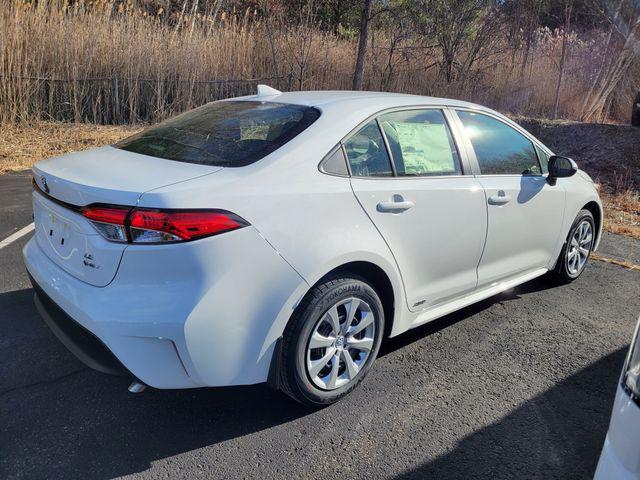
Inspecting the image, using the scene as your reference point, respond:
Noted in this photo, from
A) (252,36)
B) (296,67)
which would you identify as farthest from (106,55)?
(296,67)

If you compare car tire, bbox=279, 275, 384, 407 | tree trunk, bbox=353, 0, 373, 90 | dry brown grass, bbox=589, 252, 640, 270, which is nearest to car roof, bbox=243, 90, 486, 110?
car tire, bbox=279, 275, 384, 407

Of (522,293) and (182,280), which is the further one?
(522,293)

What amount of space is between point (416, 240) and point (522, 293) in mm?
1942

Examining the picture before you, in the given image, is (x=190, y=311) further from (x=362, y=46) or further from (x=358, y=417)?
(x=362, y=46)

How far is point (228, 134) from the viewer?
2957mm

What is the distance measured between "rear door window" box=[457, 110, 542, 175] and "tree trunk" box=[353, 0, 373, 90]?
27.1 feet

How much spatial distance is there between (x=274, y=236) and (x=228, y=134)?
32.3 inches

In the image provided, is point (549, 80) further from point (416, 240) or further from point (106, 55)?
point (416, 240)

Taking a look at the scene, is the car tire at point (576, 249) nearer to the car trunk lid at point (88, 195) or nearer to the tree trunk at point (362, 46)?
the car trunk lid at point (88, 195)

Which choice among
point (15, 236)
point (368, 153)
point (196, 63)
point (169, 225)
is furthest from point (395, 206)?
point (196, 63)

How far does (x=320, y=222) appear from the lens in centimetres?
260

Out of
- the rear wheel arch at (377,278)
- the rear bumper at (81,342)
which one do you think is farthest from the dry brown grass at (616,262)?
the rear bumper at (81,342)

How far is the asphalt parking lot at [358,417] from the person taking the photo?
2441mm

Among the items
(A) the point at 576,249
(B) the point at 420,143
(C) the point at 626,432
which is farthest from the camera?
(A) the point at 576,249
